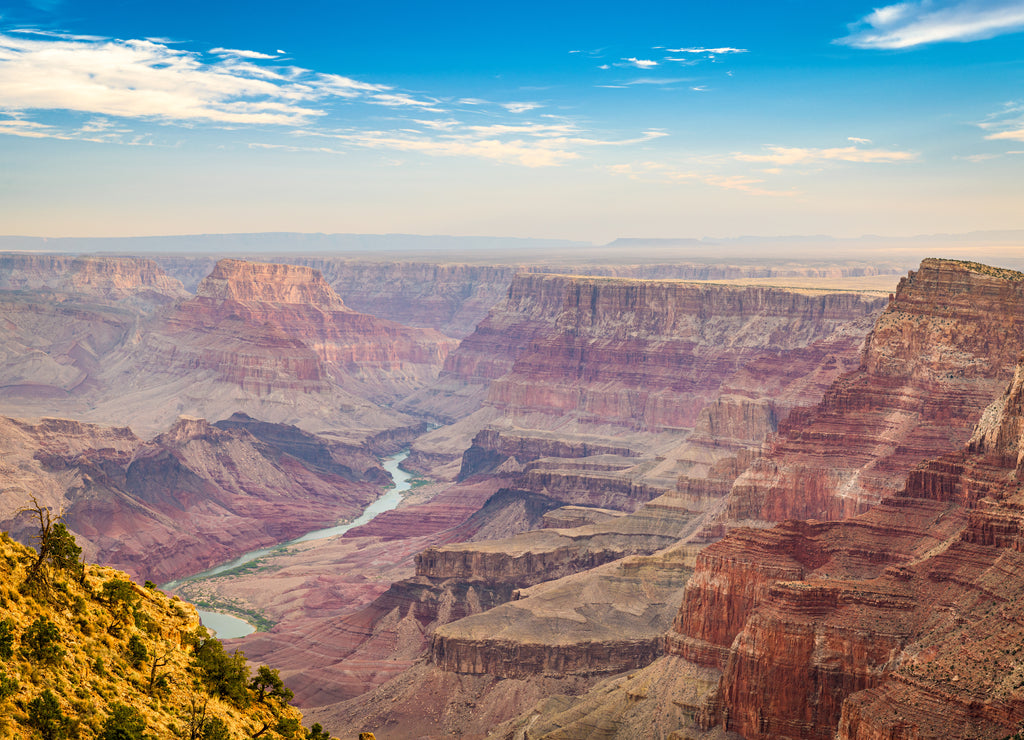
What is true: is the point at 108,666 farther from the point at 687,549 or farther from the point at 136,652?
the point at 687,549

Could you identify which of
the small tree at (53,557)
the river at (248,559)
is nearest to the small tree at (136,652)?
the small tree at (53,557)

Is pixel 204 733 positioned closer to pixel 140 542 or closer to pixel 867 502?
Answer: pixel 867 502

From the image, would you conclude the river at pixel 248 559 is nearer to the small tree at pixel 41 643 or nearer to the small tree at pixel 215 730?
the small tree at pixel 215 730

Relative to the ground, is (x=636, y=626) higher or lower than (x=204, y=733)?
lower

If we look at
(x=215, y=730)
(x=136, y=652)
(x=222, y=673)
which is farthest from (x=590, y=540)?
(x=215, y=730)

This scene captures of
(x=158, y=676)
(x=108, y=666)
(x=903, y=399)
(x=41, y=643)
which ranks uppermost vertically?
(x=41, y=643)

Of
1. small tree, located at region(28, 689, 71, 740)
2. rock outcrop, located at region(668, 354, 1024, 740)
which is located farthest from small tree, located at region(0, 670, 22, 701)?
rock outcrop, located at region(668, 354, 1024, 740)

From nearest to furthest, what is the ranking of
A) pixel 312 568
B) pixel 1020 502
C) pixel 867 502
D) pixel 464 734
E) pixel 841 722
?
pixel 841 722, pixel 1020 502, pixel 464 734, pixel 867 502, pixel 312 568

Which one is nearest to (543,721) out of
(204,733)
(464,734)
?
(464,734)
